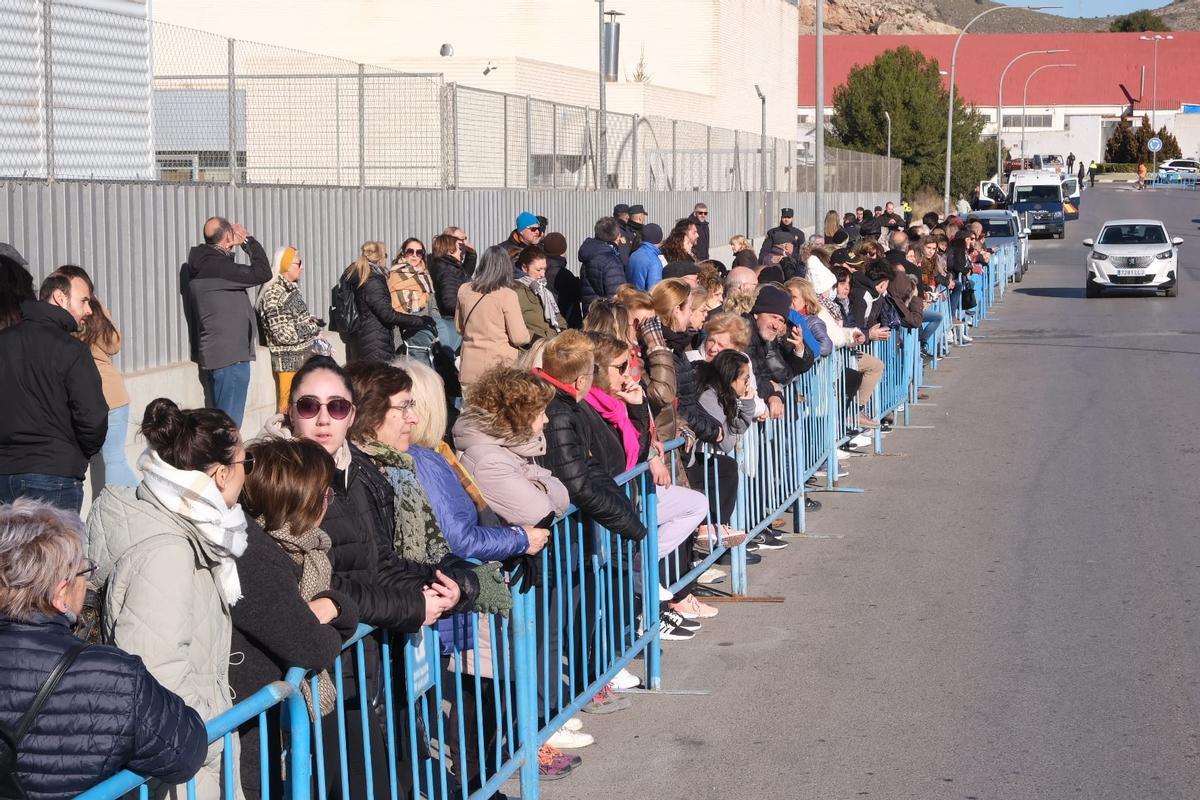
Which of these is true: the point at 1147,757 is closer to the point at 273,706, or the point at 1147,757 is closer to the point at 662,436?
the point at 662,436

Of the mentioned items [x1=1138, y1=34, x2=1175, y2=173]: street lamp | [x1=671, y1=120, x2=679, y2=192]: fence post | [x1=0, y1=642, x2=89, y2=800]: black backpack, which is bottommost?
[x1=0, y1=642, x2=89, y2=800]: black backpack

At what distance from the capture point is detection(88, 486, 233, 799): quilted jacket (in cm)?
371

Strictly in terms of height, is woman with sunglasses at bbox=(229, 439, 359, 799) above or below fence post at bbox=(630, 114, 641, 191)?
below

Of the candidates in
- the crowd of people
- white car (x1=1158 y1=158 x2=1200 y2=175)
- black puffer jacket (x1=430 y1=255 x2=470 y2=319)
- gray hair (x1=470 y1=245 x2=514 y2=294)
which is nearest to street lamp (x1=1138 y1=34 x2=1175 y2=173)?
white car (x1=1158 y1=158 x2=1200 y2=175)

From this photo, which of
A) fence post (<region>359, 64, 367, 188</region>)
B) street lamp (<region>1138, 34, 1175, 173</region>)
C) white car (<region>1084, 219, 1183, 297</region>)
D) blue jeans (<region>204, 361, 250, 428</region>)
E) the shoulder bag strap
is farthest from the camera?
street lamp (<region>1138, 34, 1175, 173</region>)

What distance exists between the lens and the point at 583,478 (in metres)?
6.21

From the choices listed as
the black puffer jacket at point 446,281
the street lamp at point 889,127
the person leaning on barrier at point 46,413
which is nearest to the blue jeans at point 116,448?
the person leaning on barrier at point 46,413

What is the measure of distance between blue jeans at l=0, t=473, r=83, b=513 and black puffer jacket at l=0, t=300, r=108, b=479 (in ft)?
0.09

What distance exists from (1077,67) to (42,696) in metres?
130

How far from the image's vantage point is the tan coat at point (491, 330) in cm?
1195

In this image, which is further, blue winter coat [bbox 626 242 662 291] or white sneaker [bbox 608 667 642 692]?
blue winter coat [bbox 626 242 662 291]

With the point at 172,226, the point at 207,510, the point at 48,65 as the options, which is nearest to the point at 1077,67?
the point at 172,226

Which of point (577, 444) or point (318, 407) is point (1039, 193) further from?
point (318, 407)

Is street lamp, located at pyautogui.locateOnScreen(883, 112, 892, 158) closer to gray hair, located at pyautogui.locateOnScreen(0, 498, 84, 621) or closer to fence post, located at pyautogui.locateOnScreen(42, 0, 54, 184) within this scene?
fence post, located at pyautogui.locateOnScreen(42, 0, 54, 184)
